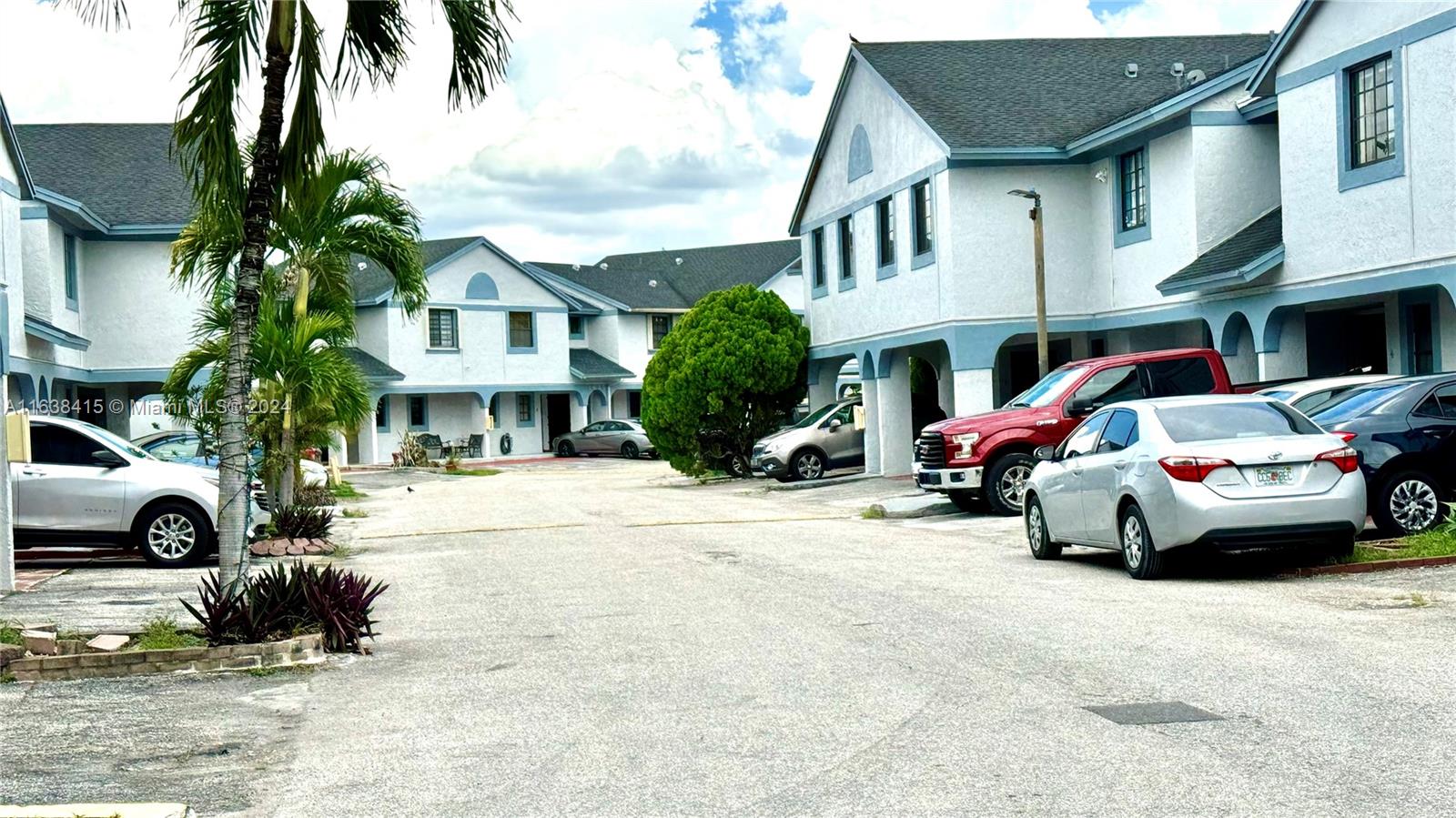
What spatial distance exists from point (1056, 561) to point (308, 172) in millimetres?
8451

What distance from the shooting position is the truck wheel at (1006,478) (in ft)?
70.9

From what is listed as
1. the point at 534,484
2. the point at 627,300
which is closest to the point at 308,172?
the point at 534,484

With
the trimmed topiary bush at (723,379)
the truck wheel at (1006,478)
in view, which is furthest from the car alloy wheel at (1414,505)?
the trimmed topiary bush at (723,379)

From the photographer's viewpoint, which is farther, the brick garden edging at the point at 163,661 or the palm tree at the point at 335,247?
the palm tree at the point at 335,247

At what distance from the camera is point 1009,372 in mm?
33781

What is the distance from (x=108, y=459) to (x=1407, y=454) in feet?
43.5

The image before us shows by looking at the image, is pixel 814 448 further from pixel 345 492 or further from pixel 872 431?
pixel 345 492

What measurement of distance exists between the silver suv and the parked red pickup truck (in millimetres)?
11105

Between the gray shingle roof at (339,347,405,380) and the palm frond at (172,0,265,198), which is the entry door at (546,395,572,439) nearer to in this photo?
the gray shingle roof at (339,347,405,380)

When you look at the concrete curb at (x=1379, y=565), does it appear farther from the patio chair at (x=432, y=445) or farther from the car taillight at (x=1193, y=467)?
the patio chair at (x=432, y=445)

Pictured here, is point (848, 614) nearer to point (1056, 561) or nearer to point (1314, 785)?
point (1056, 561)

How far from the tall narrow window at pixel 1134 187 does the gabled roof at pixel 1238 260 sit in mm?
2126

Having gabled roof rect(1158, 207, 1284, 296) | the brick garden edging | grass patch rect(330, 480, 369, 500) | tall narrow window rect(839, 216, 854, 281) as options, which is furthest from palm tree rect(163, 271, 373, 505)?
tall narrow window rect(839, 216, 854, 281)

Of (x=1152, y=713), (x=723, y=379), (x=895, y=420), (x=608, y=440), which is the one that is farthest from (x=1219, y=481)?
(x=608, y=440)
